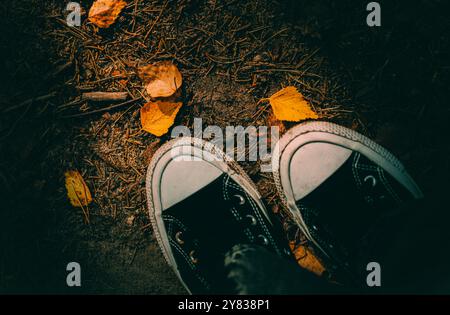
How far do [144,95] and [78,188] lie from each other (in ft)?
1.56

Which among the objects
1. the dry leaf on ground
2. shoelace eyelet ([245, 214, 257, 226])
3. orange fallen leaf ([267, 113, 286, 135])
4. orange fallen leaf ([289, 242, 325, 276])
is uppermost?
the dry leaf on ground

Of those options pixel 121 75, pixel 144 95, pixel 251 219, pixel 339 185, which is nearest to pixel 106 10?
pixel 121 75

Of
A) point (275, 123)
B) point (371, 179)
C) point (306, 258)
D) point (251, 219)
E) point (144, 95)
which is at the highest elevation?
point (144, 95)

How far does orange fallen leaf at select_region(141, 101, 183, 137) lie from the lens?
147 cm

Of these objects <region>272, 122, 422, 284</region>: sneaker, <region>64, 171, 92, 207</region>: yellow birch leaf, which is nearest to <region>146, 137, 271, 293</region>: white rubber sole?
<region>272, 122, 422, 284</region>: sneaker

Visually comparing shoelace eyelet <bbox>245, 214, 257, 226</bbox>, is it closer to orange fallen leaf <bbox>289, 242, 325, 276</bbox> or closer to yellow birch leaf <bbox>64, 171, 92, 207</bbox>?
orange fallen leaf <bbox>289, 242, 325, 276</bbox>

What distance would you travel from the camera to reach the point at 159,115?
1.48m

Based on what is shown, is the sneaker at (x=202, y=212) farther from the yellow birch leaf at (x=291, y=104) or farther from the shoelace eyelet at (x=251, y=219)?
the yellow birch leaf at (x=291, y=104)

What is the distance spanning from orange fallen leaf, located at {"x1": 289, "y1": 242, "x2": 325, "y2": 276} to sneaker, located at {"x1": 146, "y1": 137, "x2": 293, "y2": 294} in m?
0.04

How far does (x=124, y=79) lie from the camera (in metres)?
1.49

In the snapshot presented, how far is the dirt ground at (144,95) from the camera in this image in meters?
1.44

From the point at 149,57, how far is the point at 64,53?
352mm

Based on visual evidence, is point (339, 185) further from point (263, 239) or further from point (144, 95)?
point (144, 95)
